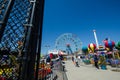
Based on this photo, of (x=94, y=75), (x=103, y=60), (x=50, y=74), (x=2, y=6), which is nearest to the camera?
(x=2, y=6)

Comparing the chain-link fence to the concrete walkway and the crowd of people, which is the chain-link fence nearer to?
the concrete walkway

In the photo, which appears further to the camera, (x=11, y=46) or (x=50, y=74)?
(x=50, y=74)

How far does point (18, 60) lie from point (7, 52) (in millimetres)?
166

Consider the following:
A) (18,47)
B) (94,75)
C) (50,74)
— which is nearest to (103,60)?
(94,75)

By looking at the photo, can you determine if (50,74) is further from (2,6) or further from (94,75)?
(2,6)

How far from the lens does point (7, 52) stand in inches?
47.3

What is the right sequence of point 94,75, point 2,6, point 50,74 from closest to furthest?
point 2,6
point 50,74
point 94,75

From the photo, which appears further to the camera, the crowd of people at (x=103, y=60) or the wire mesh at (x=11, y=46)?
the crowd of people at (x=103, y=60)

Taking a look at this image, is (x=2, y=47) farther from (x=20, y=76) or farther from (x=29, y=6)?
(x=29, y=6)

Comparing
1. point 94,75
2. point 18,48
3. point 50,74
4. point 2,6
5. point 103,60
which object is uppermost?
point 2,6

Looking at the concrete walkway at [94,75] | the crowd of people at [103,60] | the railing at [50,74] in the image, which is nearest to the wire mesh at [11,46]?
the railing at [50,74]

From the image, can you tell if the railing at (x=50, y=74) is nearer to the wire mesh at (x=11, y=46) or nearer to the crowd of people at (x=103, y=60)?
the wire mesh at (x=11, y=46)

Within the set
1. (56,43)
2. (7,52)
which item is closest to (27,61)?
(7,52)

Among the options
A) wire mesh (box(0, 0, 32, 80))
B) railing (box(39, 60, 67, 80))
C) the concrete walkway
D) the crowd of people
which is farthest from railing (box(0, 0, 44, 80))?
the crowd of people
